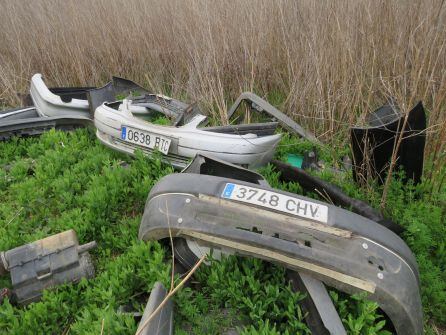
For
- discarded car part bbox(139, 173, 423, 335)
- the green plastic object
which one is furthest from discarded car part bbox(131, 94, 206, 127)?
discarded car part bbox(139, 173, 423, 335)

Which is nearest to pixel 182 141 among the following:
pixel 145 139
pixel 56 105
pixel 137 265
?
pixel 145 139

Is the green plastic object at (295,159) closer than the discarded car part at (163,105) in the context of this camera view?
Yes

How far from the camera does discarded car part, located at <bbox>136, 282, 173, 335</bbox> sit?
5.26 feet

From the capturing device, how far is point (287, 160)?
127 inches

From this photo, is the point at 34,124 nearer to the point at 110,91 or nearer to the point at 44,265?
the point at 110,91

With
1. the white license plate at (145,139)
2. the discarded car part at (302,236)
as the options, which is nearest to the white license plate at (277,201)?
the discarded car part at (302,236)

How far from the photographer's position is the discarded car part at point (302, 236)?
65.1 inches

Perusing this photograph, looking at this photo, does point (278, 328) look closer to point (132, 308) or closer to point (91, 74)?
point (132, 308)

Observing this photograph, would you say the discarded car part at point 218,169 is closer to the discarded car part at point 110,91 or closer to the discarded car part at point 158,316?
the discarded car part at point 158,316

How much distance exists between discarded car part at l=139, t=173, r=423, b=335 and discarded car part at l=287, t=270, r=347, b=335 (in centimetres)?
6

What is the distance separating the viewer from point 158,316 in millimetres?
1663

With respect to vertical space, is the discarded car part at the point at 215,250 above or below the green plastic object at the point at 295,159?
above

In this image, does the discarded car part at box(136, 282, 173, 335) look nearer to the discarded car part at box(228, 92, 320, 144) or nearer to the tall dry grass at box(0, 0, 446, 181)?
the tall dry grass at box(0, 0, 446, 181)

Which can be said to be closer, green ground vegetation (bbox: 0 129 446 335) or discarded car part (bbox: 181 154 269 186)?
green ground vegetation (bbox: 0 129 446 335)
